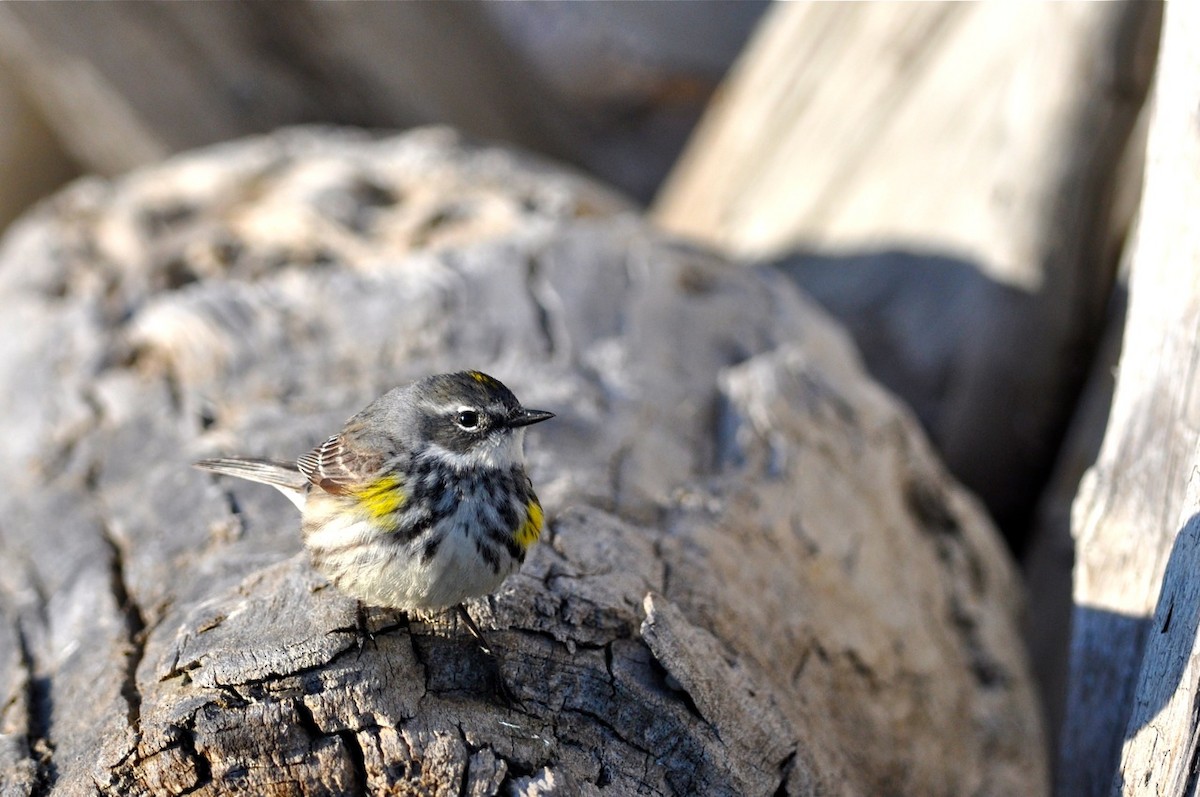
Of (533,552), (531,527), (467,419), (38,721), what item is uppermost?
(467,419)

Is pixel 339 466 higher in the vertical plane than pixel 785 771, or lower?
higher

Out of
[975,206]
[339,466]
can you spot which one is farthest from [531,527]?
[975,206]

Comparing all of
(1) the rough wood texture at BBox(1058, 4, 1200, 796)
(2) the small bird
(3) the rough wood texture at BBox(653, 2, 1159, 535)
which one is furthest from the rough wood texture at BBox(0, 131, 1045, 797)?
(3) the rough wood texture at BBox(653, 2, 1159, 535)

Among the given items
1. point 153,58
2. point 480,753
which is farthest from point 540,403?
point 153,58

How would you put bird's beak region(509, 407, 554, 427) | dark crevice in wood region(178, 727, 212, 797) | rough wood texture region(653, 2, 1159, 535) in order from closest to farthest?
dark crevice in wood region(178, 727, 212, 797) < bird's beak region(509, 407, 554, 427) < rough wood texture region(653, 2, 1159, 535)

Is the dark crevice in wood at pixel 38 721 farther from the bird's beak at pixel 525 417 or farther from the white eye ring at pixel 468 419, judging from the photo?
the bird's beak at pixel 525 417

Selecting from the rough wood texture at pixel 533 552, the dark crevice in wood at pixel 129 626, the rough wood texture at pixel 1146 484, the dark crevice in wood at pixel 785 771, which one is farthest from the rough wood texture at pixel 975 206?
the dark crevice in wood at pixel 129 626

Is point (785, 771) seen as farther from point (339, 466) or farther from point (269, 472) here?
point (269, 472)

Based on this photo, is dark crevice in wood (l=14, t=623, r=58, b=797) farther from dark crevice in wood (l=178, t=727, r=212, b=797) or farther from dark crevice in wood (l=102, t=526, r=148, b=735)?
dark crevice in wood (l=178, t=727, r=212, b=797)
